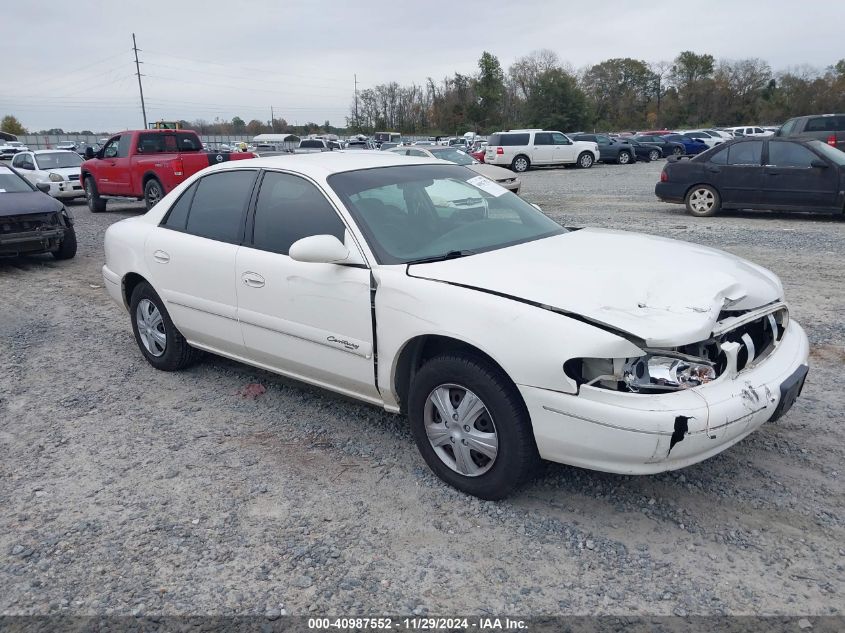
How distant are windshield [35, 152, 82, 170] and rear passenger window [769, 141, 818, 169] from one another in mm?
17485

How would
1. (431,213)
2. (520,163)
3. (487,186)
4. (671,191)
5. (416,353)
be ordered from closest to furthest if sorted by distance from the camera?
(416,353) → (431,213) → (487,186) → (671,191) → (520,163)

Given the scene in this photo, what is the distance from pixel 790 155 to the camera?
39.3 feet

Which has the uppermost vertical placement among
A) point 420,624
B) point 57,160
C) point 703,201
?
point 57,160

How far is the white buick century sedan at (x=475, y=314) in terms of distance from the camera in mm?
2861

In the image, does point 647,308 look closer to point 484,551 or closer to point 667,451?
point 667,451

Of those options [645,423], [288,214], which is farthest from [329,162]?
[645,423]

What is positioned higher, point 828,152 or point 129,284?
point 828,152

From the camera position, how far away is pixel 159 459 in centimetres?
392

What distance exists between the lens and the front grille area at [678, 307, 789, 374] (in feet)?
10.0

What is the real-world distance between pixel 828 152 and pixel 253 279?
1141 centimetres

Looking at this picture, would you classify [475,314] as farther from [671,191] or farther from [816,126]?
[816,126]

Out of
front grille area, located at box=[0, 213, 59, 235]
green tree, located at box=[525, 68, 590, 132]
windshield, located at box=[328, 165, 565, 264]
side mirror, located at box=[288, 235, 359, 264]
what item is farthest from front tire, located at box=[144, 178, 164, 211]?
green tree, located at box=[525, 68, 590, 132]

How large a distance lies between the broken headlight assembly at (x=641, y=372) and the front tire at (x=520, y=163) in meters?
28.0

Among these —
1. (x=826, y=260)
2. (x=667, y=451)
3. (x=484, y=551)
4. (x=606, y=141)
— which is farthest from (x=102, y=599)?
(x=606, y=141)
